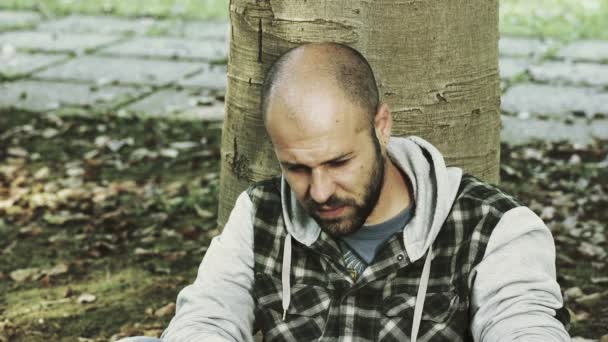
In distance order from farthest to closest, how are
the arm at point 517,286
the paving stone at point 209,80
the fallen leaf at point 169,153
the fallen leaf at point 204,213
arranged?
the paving stone at point 209,80 < the fallen leaf at point 169,153 < the fallen leaf at point 204,213 < the arm at point 517,286

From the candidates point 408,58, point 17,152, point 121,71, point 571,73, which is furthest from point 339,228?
point 121,71

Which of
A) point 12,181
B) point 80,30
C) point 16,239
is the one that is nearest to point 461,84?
point 16,239

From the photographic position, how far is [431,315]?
120 inches

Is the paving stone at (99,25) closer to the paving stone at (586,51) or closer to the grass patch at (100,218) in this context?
the grass patch at (100,218)

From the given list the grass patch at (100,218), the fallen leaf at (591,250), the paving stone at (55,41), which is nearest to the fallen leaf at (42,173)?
the grass patch at (100,218)

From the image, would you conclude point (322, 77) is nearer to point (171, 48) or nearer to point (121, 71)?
point (121, 71)

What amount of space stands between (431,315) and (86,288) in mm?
2652

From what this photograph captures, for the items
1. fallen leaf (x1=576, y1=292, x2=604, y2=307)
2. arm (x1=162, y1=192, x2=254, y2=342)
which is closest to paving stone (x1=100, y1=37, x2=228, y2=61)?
fallen leaf (x1=576, y1=292, x2=604, y2=307)

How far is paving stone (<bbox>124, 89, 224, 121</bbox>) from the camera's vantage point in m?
8.17

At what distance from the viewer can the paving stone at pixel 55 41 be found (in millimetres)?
10500

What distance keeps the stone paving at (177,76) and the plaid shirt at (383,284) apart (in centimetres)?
425

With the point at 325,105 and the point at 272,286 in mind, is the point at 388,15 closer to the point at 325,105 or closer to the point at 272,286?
the point at 325,105

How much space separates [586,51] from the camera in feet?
31.1

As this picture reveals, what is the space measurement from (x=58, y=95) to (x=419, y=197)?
6334mm
